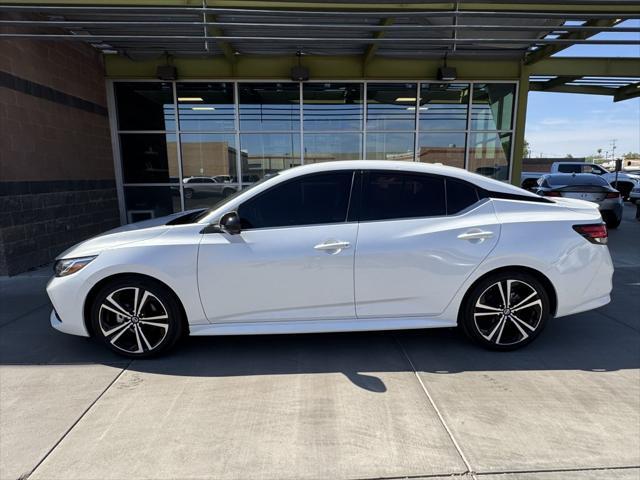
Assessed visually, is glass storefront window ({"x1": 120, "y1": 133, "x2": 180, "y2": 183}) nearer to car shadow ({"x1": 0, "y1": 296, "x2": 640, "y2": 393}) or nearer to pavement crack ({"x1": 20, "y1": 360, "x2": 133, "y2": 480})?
car shadow ({"x1": 0, "y1": 296, "x2": 640, "y2": 393})

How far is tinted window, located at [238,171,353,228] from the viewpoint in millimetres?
3301

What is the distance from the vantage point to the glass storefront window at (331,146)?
10.1 metres

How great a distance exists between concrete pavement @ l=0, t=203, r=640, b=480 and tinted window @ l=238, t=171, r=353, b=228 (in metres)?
1.18

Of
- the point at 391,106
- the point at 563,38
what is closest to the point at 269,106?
the point at 391,106

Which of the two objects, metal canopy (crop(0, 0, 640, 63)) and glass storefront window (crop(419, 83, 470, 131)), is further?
glass storefront window (crop(419, 83, 470, 131))

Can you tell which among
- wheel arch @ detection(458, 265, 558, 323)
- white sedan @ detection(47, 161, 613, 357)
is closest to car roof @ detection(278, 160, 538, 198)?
white sedan @ detection(47, 161, 613, 357)

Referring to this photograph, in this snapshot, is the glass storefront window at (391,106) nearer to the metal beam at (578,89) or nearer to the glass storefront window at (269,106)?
the glass storefront window at (269,106)

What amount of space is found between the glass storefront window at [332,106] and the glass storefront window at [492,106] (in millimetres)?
2935

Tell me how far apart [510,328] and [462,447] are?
57.3 inches

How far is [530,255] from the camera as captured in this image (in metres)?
3.31

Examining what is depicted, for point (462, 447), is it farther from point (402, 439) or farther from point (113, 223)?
point (113, 223)

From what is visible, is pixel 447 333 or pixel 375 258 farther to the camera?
pixel 447 333

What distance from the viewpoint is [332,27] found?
5727mm

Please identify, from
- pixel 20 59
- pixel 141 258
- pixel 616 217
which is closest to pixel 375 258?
pixel 141 258
